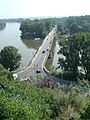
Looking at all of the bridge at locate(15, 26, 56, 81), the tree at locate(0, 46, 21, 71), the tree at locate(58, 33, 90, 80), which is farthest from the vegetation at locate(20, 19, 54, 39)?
the tree at locate(58, 33, 90, 80)

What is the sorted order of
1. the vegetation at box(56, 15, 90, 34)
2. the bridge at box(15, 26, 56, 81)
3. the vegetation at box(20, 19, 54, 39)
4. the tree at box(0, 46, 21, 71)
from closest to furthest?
1. the bridge at box(15, 26, 56, 81)
2. the tree at box(0, 46, 21, 71)
3. the vegetation at box(56, 15, 90, 34)
4. the vegetation at box(20, 19, 54, 39)

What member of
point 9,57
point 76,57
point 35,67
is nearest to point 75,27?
point 35,67

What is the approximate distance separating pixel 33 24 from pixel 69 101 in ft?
194

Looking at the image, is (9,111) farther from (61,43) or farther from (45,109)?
(61,43)

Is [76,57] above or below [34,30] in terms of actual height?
above

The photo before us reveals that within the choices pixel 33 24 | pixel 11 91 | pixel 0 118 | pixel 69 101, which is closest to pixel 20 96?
pixel 11 91

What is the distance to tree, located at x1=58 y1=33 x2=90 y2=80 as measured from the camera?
2830cm

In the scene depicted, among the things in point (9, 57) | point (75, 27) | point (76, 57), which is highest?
point (76, 57)

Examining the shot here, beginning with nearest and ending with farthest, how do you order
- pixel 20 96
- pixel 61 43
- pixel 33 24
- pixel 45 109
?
1. pixel 45 109
2. pixel 20 96
3. pixel 61 43
4. pixel 33 24

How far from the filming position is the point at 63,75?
29594 mm

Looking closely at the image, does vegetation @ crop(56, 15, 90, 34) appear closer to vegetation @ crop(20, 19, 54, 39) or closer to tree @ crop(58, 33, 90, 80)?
vegetation @ crop(20, 19, 54, 39)

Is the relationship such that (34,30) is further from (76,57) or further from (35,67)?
(76,57)

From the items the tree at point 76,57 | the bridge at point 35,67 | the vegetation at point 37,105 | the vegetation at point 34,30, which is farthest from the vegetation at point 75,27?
the vegetation at point 37,105

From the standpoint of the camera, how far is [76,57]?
94.9 ft
